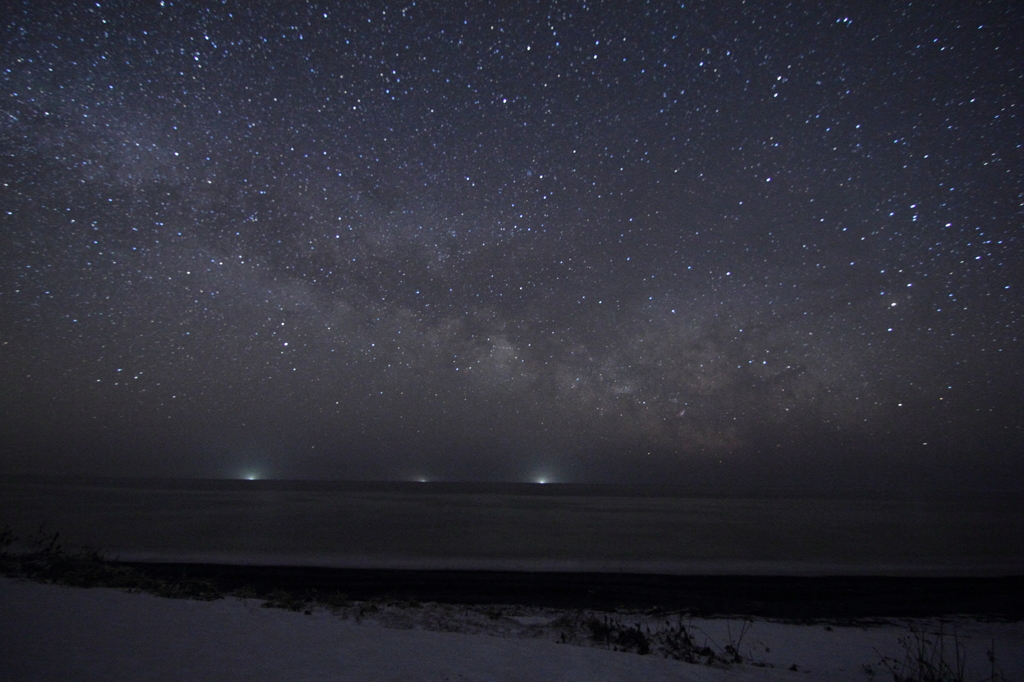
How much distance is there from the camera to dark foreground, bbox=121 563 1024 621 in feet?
42.3

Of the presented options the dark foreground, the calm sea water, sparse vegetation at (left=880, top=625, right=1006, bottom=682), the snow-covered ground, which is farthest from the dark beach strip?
the snow-covered ground

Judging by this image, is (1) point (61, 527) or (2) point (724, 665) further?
(1) point (61, 527)

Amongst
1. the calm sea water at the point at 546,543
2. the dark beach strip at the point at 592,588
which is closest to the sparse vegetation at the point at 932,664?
the dark beach strip at the point at 592,588

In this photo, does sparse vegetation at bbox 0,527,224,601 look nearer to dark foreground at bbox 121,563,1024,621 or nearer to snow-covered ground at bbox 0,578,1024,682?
snow-covered ground at bbox 0,578,1024,682

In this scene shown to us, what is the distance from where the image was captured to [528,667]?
5.14m

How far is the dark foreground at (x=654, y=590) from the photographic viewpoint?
1289 centimetres

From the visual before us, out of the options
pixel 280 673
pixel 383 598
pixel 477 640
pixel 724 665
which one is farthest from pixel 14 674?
pixel 383 598

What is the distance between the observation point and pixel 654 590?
14.7 metres

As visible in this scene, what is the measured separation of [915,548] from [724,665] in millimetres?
31208

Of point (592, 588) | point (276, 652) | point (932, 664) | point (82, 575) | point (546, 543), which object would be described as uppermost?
point (276, 652)

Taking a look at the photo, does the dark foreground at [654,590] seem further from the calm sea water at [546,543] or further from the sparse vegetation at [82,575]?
the sparse vegetation at [82,575]

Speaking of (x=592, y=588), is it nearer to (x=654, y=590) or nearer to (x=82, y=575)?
(x=654, y=590)

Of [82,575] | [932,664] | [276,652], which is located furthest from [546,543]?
[276,652]

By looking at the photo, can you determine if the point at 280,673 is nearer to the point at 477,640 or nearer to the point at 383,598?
the point at 477,640
